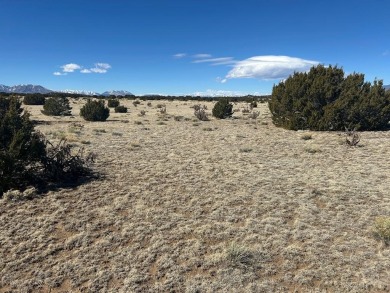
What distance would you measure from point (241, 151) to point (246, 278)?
38.9 ft

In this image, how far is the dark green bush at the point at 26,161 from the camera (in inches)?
432

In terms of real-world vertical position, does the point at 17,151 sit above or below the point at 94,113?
below

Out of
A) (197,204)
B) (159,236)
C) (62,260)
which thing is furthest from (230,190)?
(62,260)

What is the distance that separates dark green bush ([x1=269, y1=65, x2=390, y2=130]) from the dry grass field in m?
9.21

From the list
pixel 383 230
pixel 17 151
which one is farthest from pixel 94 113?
pixel 383 230

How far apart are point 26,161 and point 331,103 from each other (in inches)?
829

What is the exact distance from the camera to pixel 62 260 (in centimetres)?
746

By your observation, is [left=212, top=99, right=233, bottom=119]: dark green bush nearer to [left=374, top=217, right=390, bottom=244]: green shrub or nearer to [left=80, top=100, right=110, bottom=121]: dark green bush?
[left=80, top=100, right=110, bottom=121]: dark green bush

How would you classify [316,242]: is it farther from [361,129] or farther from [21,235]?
[361,129]

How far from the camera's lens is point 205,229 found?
29.2 feet

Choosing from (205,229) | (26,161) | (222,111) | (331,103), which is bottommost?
(205,229)

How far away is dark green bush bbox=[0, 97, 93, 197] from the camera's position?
432 inches

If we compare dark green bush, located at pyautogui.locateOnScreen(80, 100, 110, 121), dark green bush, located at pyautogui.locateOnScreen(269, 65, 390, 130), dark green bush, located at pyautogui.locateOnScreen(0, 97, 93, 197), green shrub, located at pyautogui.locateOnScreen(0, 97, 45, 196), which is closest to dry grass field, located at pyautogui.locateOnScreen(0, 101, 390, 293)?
dark green bush, located at pyautogui.locateOnScreen(0, 97, 93, 197)

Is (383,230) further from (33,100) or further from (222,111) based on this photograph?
(33,100)
